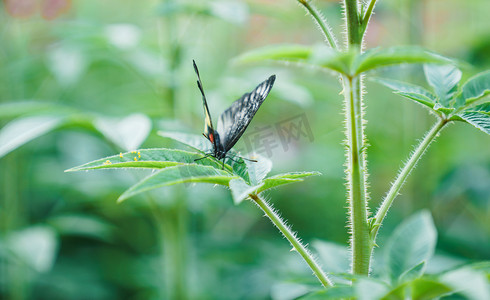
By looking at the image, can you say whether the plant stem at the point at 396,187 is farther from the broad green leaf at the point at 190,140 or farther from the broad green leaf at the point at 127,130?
the broad green leaf at the point at 127,130

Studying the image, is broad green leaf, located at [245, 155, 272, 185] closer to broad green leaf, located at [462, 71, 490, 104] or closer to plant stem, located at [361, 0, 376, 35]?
plant stem, located at [361, 0, 376, 35]

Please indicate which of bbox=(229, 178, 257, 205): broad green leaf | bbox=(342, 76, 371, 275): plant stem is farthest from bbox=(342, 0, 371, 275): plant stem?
bbox=(229, 178, 257, 205): broad green leaf

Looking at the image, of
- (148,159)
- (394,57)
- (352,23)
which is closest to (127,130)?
(148,159)

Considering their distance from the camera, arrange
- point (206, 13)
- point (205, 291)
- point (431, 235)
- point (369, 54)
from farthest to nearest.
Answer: point (205, 291) < point (206, 13) < point (431, 235) < point (369, 54)

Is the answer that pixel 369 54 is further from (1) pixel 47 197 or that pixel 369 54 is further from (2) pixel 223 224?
(1) pixel 47 197

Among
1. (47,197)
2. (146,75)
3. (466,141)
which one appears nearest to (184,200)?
(146,75)

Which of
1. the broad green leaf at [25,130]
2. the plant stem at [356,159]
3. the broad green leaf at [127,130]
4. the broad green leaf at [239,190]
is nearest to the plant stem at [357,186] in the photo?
the plant stem at [356,159]
